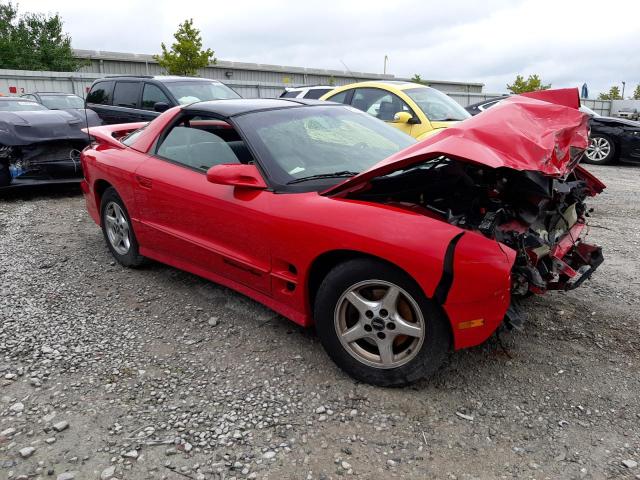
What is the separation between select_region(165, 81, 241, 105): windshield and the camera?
8.77 metres

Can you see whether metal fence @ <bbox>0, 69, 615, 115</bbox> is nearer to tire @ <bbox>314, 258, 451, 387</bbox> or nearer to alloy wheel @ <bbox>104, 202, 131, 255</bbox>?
alloy wheel @ <bbox>104, 202, 131, 255</bbox>

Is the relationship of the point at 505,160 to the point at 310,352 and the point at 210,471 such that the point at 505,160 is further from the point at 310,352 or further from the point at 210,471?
the point at 210,471

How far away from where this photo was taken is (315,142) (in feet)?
11.6

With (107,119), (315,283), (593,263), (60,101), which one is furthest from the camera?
(60,101)

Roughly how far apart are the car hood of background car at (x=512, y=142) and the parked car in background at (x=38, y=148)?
18.0ft

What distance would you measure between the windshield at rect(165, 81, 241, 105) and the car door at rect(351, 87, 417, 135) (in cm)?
201

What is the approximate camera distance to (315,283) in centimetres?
304

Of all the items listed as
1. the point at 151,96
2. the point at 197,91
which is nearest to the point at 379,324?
the point at 197,91

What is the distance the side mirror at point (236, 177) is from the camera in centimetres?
314

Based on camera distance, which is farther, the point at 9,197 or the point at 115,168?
the point at 9,197

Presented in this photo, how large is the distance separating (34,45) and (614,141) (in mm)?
30756

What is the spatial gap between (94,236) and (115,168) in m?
1.48

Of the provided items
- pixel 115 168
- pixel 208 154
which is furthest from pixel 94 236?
pixel 208 154

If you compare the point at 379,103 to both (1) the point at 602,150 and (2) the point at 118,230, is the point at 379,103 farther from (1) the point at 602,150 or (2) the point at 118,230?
(1) the point at 602,150
